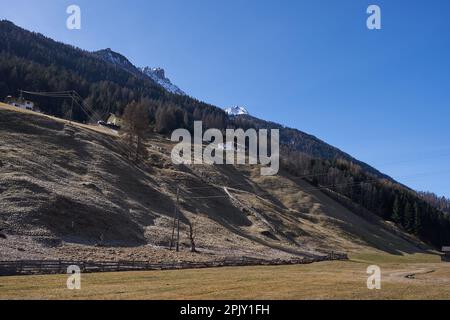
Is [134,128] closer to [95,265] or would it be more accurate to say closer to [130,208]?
[130,208]

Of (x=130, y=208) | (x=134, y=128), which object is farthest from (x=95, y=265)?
(x=134, y=128)

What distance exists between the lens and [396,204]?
170500 mm

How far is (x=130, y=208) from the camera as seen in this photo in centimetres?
7106

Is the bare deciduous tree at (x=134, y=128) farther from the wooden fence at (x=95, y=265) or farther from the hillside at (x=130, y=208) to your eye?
the wooden fence at (x=95, y=265)

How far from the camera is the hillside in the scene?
178 feet

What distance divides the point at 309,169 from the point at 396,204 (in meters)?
39.4

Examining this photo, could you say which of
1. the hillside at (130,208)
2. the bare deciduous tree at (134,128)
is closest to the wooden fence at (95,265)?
the hillside at (130,208)

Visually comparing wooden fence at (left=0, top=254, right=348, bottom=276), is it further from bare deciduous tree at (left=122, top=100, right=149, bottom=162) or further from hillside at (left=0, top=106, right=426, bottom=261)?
bare deciduous tree at (left=122, top=100, right=149, bottom=162)

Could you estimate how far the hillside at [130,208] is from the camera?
54281 mm

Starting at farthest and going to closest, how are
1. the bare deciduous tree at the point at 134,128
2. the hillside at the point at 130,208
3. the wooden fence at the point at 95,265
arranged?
the bare deciduous tree at the point at 134,128 → the hillside at the point at 130,208 → the wooden fence at the point at 95,265

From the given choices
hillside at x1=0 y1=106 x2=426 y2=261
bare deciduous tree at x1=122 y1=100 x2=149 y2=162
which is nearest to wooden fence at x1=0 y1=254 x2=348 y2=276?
hillside at x1=0 y1=106 x2=426 y2=261

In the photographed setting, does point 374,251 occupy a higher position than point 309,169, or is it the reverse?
point 309,169
